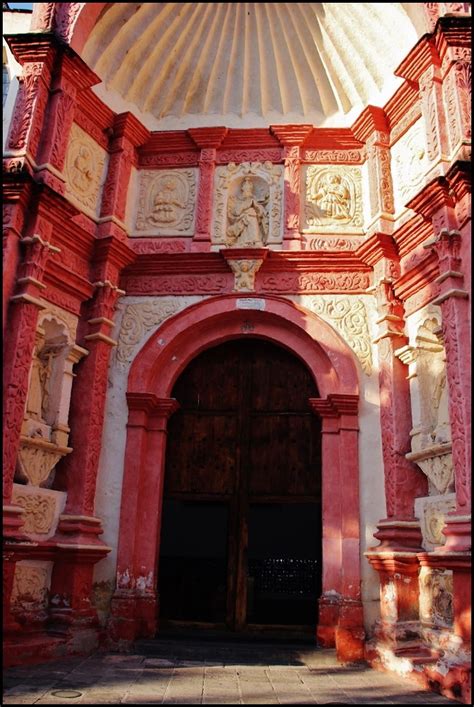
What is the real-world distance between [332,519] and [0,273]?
4.22m

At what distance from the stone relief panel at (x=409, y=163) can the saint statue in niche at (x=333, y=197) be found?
64cm

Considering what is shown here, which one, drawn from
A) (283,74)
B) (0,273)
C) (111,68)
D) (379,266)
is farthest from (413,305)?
(111,68)

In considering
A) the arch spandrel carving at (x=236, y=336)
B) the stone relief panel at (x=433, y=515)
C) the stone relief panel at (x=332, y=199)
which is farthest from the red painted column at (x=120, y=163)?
the stone relief panel at (x=433, y=515)

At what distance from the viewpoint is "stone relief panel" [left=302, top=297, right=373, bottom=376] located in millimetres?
7145

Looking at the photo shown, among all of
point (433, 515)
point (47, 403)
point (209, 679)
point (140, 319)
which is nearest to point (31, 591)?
point (47, 403)

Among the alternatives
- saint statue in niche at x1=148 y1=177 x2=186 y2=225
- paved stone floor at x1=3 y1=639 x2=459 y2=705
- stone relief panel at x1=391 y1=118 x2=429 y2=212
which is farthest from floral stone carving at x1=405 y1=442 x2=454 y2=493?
saint statue in niche at x1=148 y1=177 x2=186 y2=225

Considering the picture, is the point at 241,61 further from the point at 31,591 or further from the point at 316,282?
the point at 31,591

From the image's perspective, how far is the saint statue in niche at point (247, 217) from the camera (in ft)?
25.2

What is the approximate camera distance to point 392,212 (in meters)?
7.39

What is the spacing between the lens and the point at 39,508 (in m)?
6.27

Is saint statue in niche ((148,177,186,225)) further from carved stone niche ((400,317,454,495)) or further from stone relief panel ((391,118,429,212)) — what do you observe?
carved stone niche ((400,317,454,495))

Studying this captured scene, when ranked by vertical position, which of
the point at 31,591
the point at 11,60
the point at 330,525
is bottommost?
the point at 31,591

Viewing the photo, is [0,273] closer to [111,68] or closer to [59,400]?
[59,400]

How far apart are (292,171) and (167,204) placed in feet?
5.41
